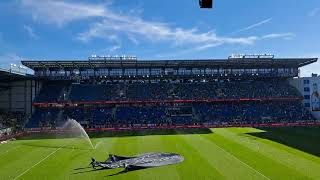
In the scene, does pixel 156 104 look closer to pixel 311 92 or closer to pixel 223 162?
pixel 311 92

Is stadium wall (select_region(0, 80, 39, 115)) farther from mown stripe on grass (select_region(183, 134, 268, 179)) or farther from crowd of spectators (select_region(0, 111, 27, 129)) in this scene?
mown stripe on grass (select_region(183, 134, 268, 179))

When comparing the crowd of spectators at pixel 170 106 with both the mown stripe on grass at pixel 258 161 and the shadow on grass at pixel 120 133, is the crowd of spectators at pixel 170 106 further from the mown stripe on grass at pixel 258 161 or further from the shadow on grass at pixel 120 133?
the mown stripe on grass at pixel 258 161

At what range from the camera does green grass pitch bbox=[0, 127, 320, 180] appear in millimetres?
33656

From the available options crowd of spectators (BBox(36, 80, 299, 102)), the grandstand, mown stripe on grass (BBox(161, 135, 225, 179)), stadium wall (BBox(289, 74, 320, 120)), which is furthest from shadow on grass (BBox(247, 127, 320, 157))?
crowd of spectators (BBox(36, 80, 299, 102))

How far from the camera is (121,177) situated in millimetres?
32750

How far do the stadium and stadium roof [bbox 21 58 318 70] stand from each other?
0.72 feet

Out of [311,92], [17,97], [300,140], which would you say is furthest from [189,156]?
[311,92]

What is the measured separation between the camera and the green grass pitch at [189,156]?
33.7m

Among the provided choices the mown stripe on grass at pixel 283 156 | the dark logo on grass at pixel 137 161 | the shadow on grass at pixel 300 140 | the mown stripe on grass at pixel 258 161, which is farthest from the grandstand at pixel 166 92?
Answer: the dark logo on grass at pixel 137 161

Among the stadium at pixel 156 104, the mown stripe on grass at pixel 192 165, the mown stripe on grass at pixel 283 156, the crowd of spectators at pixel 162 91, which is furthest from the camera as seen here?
the crowd of spectators at pixel 162 91

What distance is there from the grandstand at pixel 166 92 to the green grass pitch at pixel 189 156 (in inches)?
908

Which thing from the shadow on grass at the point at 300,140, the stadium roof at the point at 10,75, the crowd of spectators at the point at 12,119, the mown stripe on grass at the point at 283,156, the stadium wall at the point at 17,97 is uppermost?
the stadium roof at the point at 10,75

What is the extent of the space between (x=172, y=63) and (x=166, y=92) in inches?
302

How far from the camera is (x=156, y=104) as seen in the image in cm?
9169
